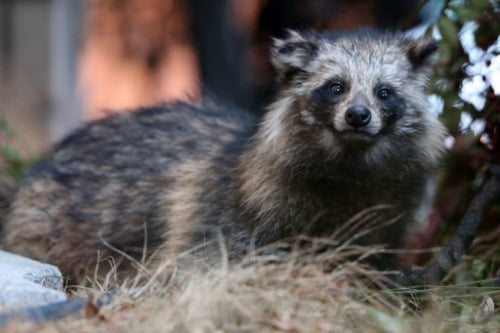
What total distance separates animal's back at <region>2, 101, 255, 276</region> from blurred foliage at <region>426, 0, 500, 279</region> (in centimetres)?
127

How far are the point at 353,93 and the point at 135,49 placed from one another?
7.77 metres

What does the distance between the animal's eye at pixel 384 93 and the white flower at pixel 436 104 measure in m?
0.38

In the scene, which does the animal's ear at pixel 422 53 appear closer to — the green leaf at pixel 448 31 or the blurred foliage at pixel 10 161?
the green leaf at pixel 448 31

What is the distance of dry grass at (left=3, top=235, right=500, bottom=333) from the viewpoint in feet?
12.3

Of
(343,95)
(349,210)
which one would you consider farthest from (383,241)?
(343,95)

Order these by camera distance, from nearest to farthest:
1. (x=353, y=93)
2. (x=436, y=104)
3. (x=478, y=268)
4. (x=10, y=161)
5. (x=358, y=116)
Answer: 1. (x=358, y=116)
2. (x=353, y=93)
3. (x=478, y=268)
4. (x=436, y=104)
5. (x=10, y=161)

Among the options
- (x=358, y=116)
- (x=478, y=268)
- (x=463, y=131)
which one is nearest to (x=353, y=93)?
(x=358, y=116)

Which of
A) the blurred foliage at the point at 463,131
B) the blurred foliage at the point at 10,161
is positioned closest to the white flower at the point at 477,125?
the blurred foliage at the point at 463,131

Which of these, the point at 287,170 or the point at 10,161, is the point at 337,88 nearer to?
the point at 287,170

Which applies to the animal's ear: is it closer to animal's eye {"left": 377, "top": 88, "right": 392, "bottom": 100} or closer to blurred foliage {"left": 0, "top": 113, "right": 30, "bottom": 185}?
animal's eye {"left": 377, "top": 88, "right": 392, "bottom": 100}

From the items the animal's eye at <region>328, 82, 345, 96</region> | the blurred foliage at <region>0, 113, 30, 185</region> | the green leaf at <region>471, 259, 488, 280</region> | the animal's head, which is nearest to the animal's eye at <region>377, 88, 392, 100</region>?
the animal's head

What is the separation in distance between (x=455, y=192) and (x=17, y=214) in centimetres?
293

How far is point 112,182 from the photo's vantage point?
5891 mm

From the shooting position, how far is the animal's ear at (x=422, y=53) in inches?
205
